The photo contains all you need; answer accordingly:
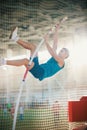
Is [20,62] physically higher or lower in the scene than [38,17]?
lower

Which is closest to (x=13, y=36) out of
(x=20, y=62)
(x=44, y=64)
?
(x=20, y=62)

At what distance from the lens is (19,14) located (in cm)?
515

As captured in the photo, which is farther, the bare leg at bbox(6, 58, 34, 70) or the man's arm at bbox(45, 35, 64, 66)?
the man's arm at bbox(45, 35, 64, 66)

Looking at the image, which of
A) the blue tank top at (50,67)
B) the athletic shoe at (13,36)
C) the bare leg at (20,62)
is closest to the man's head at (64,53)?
the blue tank top at (50,67)

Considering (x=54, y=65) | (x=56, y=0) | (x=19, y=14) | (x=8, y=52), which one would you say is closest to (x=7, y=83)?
(x=8, y=52)

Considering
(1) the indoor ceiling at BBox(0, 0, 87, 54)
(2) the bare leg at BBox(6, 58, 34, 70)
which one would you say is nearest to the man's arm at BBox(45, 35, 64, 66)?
(1) the indoor ceiling at BBox(0, 0, 87, 54)

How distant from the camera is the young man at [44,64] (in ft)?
16.6

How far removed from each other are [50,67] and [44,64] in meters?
0.13

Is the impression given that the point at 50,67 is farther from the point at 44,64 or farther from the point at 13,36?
the point at 13,36

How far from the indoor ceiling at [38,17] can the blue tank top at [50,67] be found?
0.45 metres

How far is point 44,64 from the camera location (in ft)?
17.0

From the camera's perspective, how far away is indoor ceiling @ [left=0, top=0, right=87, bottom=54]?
16.7 ft

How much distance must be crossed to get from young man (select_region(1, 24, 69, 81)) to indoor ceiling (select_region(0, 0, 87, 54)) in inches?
4.3

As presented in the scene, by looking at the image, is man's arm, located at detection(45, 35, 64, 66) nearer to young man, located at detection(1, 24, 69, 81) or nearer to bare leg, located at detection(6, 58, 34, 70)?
young man, located at detection(1, 24, 69, 81)
